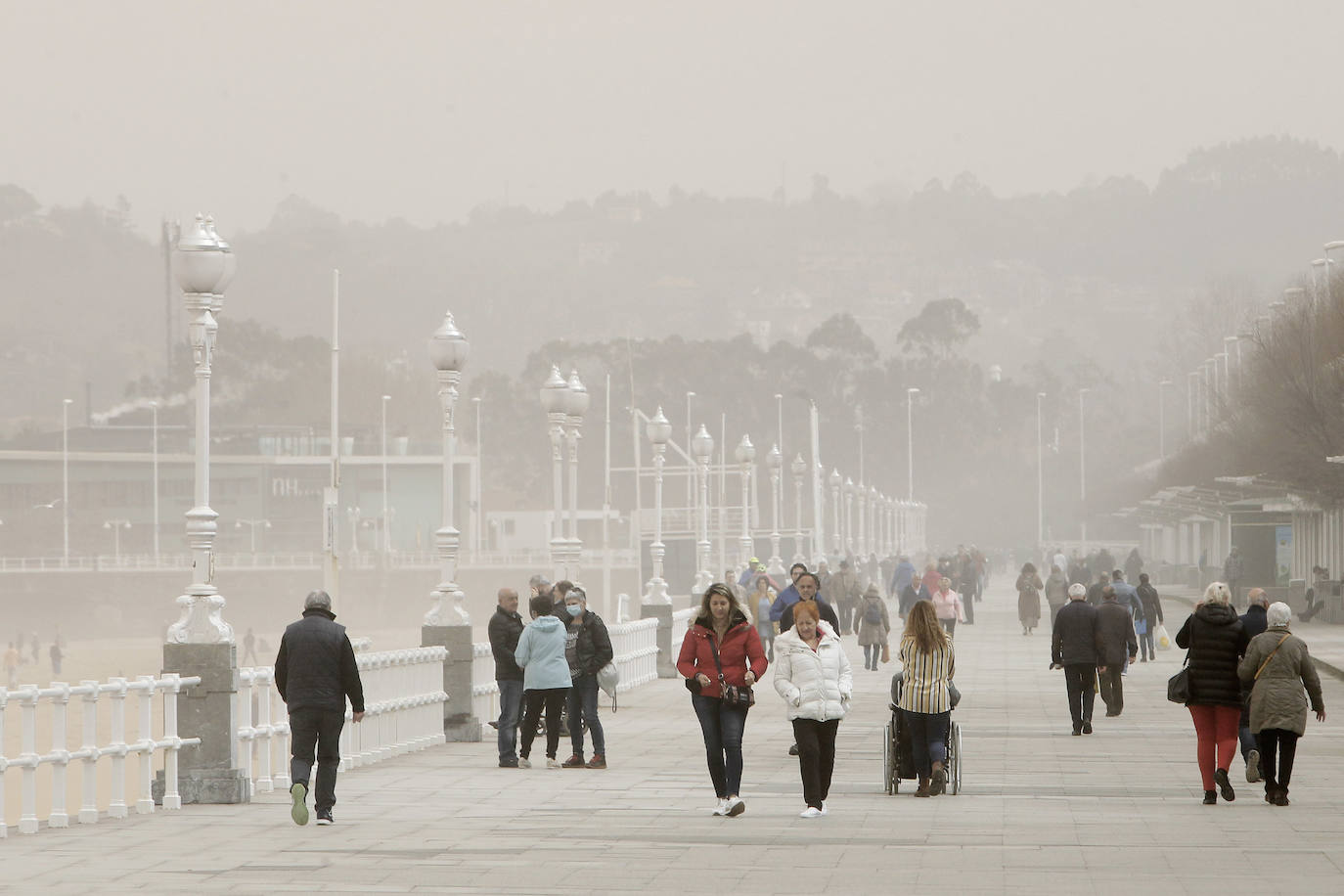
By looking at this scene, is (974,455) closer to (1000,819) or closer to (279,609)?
(279,609)

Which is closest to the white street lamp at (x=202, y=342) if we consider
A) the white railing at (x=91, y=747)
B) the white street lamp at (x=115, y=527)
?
the white railing at (x=91, y=747)

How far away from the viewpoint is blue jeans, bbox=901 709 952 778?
14.1 meters

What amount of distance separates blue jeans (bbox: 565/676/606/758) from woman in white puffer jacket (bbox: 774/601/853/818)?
4.12 meters

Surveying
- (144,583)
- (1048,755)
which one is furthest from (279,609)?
(1048,755)

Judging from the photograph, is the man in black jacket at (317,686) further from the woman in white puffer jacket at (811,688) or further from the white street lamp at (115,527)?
the white street lamp at (115,527)

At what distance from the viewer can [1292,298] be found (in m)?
56.4

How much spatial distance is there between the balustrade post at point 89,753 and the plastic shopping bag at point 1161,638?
25.5 metres

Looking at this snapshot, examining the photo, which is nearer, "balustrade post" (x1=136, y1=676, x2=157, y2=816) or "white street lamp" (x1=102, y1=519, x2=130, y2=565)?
"balustrade post" (x1=136, y1=676, x2=157, y2=816)

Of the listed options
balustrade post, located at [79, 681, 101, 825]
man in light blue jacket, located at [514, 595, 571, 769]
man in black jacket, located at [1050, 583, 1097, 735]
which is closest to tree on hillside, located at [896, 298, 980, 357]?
man in black jacket, located at [1050, 583, 1097, 735]

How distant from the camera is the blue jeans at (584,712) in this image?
16969mm

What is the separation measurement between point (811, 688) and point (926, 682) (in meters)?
1.46

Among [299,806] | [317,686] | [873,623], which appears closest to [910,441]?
[873,623]

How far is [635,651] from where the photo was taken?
28.6 meters

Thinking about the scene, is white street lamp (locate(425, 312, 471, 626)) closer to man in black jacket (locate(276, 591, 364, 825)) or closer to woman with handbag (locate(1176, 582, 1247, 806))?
man in black jacket (locate(276, 591, 364, 825))
